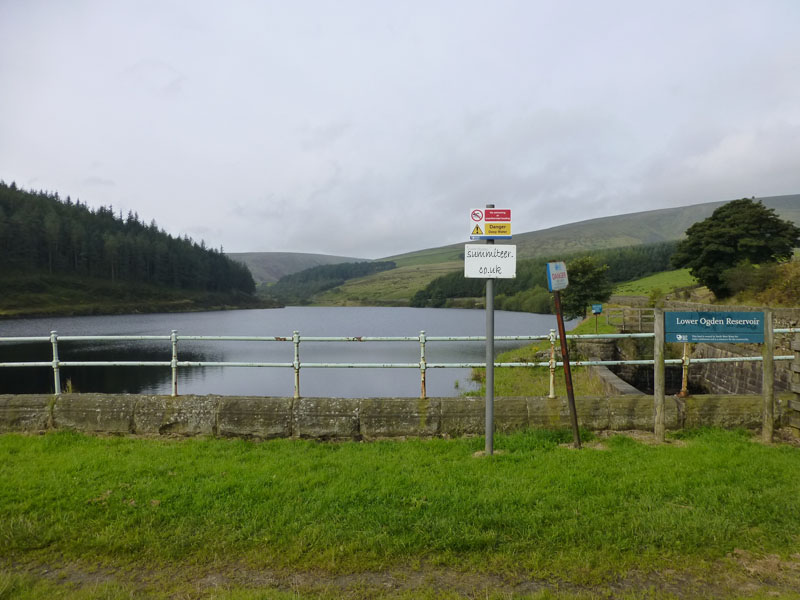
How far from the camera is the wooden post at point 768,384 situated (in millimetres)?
6062

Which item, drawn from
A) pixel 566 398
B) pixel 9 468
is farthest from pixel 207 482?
pixel 566 398

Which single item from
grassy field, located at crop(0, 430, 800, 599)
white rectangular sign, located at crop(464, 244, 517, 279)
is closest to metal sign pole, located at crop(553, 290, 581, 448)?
grassy field, located at crop(0, 430, 800, 599)

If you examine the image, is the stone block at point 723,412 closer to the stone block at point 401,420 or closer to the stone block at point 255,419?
the stone block at point 401,420

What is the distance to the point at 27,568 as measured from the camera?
3.47 metres

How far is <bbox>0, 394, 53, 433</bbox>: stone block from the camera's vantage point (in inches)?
267

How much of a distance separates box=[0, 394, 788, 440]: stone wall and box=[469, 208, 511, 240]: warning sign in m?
2.34

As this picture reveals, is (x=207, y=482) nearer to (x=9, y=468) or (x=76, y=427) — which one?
(x=9, y=468)

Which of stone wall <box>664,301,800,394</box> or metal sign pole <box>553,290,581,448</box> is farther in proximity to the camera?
stone wall <box>664,301,800,394</box>

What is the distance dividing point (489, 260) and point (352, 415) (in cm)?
279

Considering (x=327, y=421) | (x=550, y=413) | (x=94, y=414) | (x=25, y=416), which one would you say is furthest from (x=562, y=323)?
(x=25, y=416)

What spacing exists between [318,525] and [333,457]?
1.67 metres

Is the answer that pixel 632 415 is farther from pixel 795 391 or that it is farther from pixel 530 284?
pixel 530 284

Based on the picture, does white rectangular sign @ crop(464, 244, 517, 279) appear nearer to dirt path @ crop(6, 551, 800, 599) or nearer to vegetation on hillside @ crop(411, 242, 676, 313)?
dirt path @ crop(6, 551, 800, 599)

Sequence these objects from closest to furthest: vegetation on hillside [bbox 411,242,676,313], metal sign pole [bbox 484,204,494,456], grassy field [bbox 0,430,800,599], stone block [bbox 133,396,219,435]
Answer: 1. grassy field [bbox 0,430,800,599]
2. metal sign pole [bbox 484,204,494,456]
3. stone block [bbox 133,396,219,435]
4. vegetation on hillside [bbox 411,242,676,313]
